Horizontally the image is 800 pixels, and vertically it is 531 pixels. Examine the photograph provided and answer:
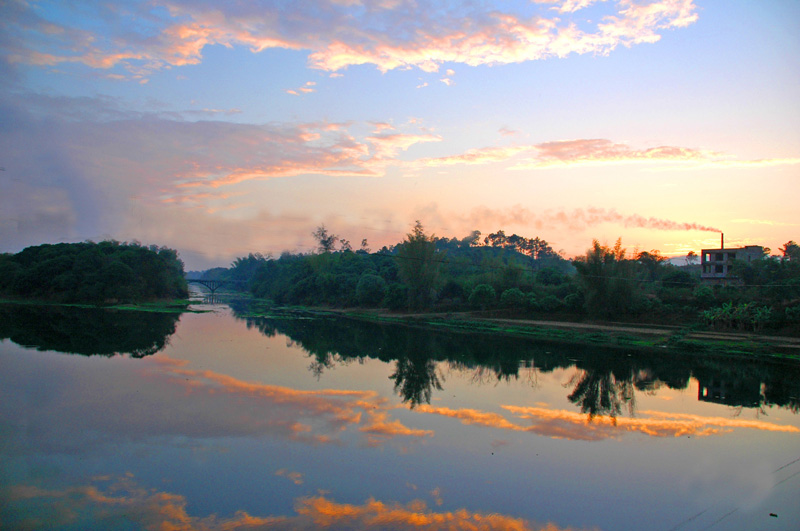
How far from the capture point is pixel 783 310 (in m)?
25.9

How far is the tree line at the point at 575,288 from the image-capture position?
92.6 feet

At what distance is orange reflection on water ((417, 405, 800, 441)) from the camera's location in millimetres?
10211

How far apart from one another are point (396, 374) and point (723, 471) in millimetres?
9863

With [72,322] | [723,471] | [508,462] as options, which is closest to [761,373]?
[723,471]

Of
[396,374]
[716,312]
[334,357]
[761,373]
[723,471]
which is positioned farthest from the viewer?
[716,312]

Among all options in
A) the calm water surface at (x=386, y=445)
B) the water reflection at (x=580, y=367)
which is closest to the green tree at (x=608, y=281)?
the water reflection at (x=580, y=367)

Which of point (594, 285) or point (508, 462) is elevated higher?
point (594, 285)

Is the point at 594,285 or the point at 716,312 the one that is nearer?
the point at 716,312

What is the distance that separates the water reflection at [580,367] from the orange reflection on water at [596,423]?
682mm

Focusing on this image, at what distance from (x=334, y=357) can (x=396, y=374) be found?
4.49 metres

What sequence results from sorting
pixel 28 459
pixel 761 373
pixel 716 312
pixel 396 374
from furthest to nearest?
pixel 716 312, pixel 761 373, pixel 396 374, pixel 28 459

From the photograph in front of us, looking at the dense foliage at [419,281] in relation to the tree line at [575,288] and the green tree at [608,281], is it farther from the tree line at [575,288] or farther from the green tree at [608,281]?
the green tree at [608,281]

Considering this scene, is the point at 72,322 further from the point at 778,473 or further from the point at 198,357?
the point at 778,473

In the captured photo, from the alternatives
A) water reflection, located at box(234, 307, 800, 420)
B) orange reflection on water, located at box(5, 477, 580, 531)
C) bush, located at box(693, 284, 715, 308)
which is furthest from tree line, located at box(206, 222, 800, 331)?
orange reflection on water, located at box(5, 477, 580, 531)
